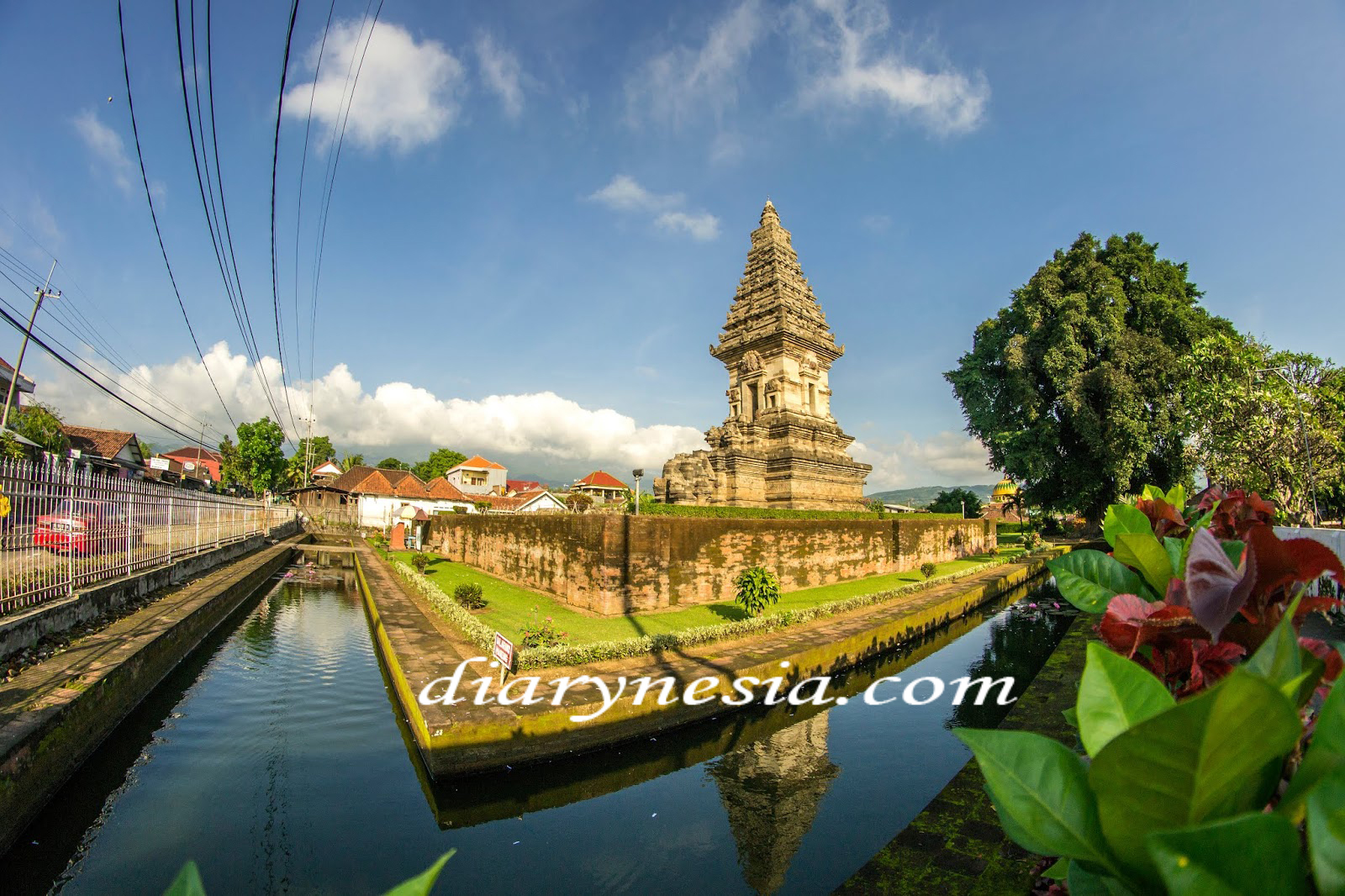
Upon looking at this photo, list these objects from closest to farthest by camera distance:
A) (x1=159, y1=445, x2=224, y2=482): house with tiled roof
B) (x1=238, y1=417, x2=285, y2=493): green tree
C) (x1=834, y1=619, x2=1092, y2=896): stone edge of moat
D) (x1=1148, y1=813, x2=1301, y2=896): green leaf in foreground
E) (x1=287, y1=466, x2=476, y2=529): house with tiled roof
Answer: (x1=1148, y1=813, x2=1301, y2=896): green leaf in foreground
(x1=834, y1=619, x2=1092, y2=896): stone edge of moat
(x1=287, y1=466, x2=476, y2=529): house with tiled roof
(x1=238, y1=417, x2=285, y2=493): green tree
(x1=159, y1=445, x2=224, y2=482): house with tiled roof

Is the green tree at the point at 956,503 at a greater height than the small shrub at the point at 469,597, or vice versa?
the green tree at the point at 956,503

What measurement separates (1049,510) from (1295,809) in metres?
33.2

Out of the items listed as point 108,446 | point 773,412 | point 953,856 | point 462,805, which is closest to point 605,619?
point 462,805

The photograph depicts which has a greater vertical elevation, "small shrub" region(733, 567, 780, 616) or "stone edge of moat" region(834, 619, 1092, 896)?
"small shrub" region(733, 567, 780, 616)

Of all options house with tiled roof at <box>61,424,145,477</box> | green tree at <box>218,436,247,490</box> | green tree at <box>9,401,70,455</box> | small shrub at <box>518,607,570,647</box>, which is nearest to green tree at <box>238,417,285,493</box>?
green tree at <box>218,436,247,490</box>

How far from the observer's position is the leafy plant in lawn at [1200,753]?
0.54 metres

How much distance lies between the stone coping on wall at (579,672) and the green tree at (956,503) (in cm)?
2610

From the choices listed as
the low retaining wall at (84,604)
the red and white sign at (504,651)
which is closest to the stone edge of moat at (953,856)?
the red and white sign at (504,651)

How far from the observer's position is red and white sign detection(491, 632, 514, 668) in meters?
6.34

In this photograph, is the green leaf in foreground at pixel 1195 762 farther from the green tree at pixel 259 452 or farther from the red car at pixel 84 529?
the green tree at pixel 259 452

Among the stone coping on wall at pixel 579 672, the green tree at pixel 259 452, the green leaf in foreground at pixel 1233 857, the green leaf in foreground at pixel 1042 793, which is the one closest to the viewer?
the green leaf in foreground at pixel 1233 857

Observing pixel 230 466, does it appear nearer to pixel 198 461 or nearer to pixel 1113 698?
pixel 198 461

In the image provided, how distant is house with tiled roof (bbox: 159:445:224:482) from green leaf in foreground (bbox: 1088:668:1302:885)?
265 feet

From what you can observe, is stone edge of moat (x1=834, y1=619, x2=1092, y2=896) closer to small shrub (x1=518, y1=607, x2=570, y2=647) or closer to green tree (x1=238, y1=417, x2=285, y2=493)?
small shrub (x1=518, y1=607, x2=570, y2=647)
